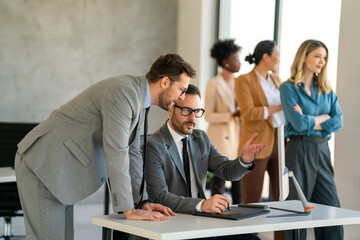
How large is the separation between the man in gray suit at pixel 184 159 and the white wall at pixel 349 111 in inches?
65.4

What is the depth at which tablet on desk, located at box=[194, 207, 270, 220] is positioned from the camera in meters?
2.60

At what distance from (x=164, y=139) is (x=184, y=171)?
229 millimetres

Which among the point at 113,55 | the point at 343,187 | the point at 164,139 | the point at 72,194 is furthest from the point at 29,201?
the point at 113,55

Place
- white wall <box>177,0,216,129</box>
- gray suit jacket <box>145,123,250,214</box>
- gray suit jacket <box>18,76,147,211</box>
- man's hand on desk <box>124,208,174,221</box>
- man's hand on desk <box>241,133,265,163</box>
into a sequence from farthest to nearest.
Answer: white wall <box>177,0,216,129</box> < man's hand on desk <box>241,133,265,163</box> < gray suit jacket <box>145,123,250,214</box> < gray suit jacket <box>18,76,147,211</box> < man's hand on desk <box>124,208,174,221</box>

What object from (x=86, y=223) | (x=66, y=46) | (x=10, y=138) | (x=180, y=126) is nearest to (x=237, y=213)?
(x=180, y=126)

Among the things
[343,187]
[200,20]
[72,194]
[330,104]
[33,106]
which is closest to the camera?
[72,194]

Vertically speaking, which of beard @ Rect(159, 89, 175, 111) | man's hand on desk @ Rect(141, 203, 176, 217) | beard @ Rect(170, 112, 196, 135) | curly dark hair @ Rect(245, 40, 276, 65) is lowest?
Answer: man's hand on desk @ Rect(141, 203, 176, 217)

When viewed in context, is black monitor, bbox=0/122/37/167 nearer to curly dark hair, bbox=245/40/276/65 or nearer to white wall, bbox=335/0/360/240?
curly dark hair, bbox=245/40/276/65

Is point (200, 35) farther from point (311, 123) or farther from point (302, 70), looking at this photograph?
point (311, 123)

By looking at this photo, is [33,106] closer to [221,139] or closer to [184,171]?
[221,139]

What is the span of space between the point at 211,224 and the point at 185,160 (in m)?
0.83

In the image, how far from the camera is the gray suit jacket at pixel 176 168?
2.89 m

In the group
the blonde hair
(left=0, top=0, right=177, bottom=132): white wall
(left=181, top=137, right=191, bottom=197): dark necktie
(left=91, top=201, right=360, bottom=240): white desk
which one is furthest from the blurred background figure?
(left=0, top=0, right=177, bottom=132): white wall

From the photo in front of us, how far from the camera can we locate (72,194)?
265cm
